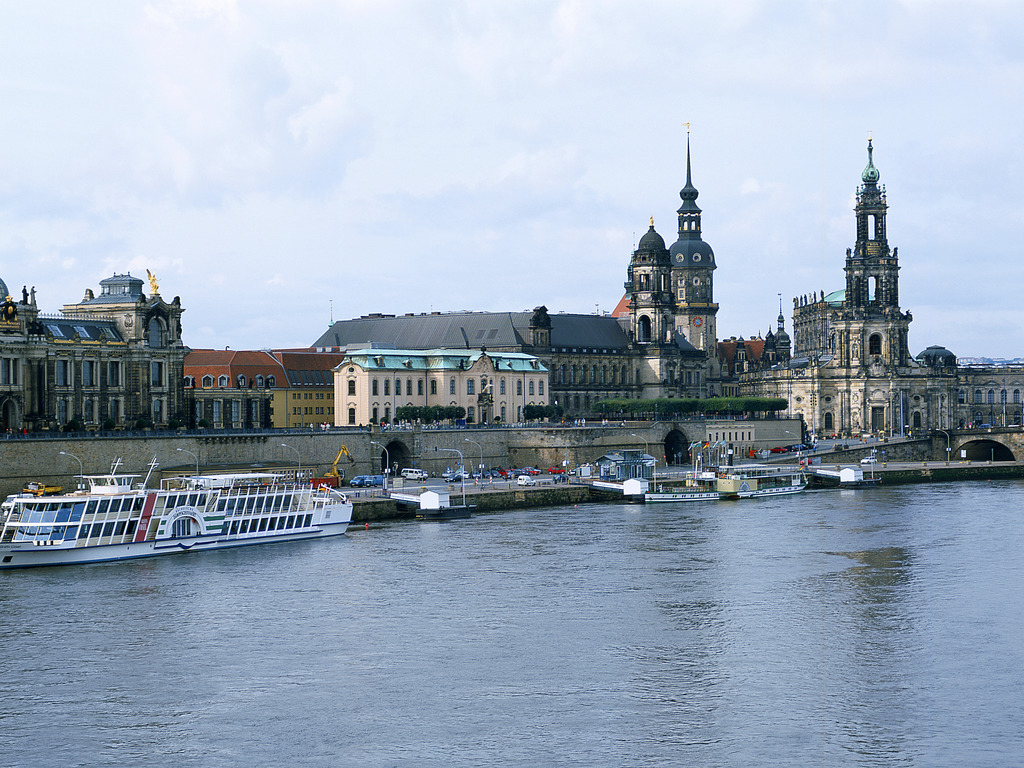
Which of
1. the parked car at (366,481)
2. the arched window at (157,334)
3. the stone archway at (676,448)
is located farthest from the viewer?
the stone archway at (676,448)

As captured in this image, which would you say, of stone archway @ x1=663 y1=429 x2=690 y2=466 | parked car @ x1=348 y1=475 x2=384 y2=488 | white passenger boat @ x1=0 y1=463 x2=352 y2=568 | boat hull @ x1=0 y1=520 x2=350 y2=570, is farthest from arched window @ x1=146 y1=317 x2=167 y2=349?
stone archway @ x1=663 y1=429 x2=690 y2=466

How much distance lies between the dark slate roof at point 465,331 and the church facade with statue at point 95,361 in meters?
49.4

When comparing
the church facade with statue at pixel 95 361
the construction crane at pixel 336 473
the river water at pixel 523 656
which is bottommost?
the river water at pixel 523 656

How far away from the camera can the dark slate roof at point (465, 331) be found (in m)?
164

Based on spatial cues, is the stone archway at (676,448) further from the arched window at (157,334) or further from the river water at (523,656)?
the river water at (523,656)

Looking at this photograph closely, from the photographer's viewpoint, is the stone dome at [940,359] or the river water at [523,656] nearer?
the river water at [523,656]

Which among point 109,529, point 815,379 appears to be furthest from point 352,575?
point 815,379

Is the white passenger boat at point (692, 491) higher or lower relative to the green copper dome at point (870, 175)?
lower

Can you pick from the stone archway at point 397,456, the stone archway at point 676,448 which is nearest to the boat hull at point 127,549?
the stone archway at point 397,456

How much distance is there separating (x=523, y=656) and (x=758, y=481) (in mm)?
71702

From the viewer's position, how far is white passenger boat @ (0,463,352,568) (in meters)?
70.8

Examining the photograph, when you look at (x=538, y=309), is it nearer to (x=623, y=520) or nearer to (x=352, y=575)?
(x=623, y=520)

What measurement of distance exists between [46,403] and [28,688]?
178 feet

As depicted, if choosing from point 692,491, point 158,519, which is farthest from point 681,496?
point 158,519
